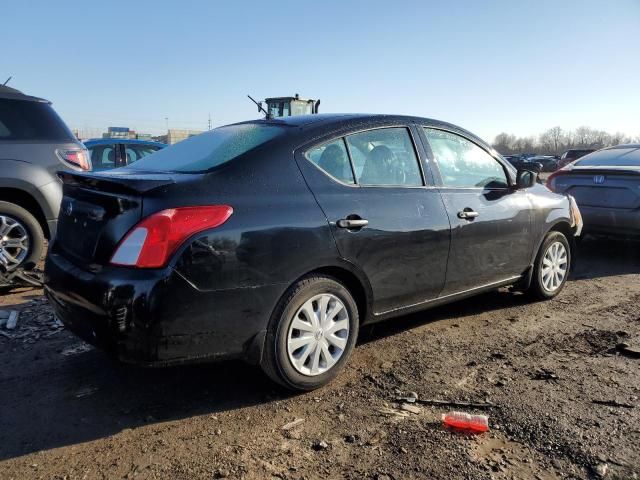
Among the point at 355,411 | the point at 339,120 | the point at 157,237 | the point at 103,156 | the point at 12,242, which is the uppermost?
the point at 339,120

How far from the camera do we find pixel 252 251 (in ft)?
9.07

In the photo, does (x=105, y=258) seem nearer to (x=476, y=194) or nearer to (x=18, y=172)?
(x=476, y=194)

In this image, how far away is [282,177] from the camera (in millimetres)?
3023

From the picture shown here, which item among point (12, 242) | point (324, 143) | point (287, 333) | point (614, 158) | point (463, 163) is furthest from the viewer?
point (614, 158)

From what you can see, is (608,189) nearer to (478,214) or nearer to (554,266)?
(554,266)

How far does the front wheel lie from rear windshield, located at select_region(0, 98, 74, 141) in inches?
193

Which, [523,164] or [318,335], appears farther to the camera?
[523,164]

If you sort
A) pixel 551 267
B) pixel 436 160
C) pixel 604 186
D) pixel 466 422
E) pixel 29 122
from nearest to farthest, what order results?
1. pixel 466 422
2. pixel 436 160
3. pixel 551 267
4. pixel 29 122
5. pixel 604 186

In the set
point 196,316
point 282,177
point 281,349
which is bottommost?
point 281,349

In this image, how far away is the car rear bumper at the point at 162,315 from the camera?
8.33 ft

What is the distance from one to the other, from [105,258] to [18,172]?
10.2ft

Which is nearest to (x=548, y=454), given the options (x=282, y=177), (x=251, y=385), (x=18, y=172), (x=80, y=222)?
(x=251, y=385)

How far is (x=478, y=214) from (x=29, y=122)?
4.48 metres

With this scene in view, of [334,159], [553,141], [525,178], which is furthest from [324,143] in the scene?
[553,141]
